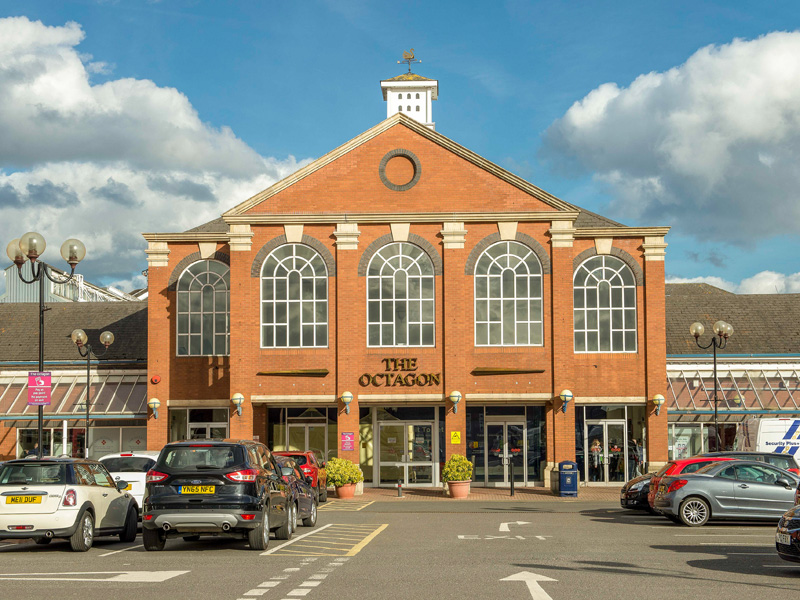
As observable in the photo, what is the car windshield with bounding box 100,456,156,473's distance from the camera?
21828mm

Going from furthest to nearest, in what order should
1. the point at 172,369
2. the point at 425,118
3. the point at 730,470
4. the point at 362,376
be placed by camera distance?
the point at 425,118 < the point at 172,369 < the point at 362,376 < the point at 730,470

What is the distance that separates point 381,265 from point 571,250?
252 inches

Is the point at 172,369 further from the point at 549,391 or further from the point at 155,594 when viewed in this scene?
the point at 155,594

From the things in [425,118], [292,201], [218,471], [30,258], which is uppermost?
[425,118]

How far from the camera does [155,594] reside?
10.4 meters

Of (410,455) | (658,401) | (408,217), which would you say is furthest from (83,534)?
(658,401)

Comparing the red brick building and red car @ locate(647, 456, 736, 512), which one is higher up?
the red brick building

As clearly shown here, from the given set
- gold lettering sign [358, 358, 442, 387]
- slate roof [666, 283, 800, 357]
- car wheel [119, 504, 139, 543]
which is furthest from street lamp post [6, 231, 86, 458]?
slate roof [666, 283, 800, 357]

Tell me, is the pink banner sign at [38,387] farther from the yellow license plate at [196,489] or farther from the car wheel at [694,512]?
the car wheel at [694,512]

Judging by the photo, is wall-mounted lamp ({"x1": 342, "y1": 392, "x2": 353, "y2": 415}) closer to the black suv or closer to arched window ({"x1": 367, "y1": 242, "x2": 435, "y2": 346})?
arched window ({"x1": 367, "y1": 242, "x2": 435, "y2": 346})

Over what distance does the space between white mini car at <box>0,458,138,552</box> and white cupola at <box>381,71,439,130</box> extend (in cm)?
6756

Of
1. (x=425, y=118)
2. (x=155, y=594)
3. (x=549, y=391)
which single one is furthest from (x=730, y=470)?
(x=425, y=118)

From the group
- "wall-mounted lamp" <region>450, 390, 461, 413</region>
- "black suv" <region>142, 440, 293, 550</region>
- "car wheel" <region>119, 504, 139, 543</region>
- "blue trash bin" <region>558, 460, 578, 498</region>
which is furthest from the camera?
"wall-mounted lamp" <region>450, 390, 461, 413</region>

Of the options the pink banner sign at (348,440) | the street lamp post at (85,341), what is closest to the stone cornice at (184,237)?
the street lamp post at (85,341)
